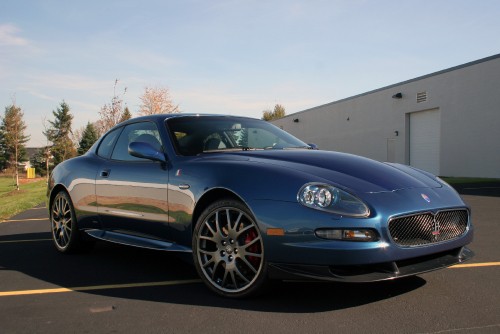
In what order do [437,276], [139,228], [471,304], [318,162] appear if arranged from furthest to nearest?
[139,228] → [437,276] → [318,162] → [471,304]

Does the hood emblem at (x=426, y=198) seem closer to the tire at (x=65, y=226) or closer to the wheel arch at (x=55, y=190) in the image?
the tire at (x=65, y=226)

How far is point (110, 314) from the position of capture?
336 cm

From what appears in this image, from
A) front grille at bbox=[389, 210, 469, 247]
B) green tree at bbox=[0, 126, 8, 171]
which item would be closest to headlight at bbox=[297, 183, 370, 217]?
front grille at bbox=[389, 210, 469, 247]

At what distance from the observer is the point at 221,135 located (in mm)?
4684

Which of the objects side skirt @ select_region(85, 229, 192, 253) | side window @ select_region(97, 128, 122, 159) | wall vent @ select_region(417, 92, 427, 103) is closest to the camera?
side skirt @ select_region(85, 229, 192, 253)

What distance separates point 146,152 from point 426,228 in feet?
7.81

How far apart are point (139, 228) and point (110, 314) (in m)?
1.28

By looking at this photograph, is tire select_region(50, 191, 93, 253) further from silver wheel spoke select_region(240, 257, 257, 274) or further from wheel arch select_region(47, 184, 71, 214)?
silver wheel spoke select_region(240, 257, 257, 274)

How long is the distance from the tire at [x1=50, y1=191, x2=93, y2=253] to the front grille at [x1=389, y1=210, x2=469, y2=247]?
3.72 m

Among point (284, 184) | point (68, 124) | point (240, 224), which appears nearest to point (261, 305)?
point (240, 224)

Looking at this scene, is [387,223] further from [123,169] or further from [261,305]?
[123,169]

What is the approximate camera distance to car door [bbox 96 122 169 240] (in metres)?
4.31

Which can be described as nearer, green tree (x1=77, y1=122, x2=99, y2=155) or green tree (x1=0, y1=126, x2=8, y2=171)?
green tree (x1=0, y1=126, x2=8, y2=171)

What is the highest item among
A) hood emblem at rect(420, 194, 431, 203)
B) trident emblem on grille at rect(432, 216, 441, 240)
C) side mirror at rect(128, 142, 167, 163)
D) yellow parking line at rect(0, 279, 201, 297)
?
side mirror at rect(128, 142, 167, 163)
